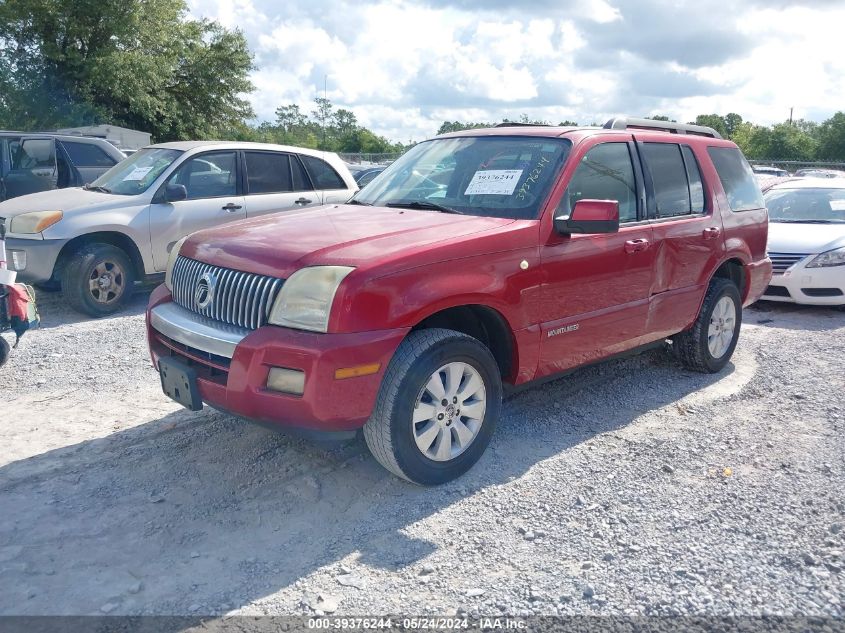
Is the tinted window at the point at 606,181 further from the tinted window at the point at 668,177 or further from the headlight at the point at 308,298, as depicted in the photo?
the headlight at the point at 308,298

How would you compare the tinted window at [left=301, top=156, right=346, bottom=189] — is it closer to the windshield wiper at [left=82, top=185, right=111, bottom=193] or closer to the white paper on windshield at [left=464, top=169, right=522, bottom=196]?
the windshield wiper at [left=82, top=185, right=111, bottom=193]

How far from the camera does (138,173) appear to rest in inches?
320

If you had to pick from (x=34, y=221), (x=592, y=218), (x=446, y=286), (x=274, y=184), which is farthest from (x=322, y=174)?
(x=446, y=286)

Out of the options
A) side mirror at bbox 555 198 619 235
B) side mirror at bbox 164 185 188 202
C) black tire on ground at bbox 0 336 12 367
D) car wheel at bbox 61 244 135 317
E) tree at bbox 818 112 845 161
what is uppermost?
tree at bbox 818 112 845 161

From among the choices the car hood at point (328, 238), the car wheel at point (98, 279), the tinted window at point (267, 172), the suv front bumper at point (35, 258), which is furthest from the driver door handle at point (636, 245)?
the suv front bumper at point (35, 258)

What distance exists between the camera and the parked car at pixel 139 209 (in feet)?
24.0

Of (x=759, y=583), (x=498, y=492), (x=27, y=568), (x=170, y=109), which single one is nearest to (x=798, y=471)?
(x=759, y=583)

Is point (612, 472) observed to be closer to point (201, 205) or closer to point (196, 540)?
point (196, 540)

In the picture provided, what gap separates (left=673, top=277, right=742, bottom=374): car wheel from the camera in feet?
18.6

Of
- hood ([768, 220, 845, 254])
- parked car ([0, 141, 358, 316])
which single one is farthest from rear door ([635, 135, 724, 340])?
parked car ([0, 141, 358, 316])

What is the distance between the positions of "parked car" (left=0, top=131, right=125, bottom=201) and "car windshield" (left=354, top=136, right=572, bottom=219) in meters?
7.11

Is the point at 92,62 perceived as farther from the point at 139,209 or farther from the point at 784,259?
the point at 784,259

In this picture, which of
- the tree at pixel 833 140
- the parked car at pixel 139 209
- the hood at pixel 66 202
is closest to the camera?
the parked car at pixel 139 209

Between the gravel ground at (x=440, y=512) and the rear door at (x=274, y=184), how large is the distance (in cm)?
339
